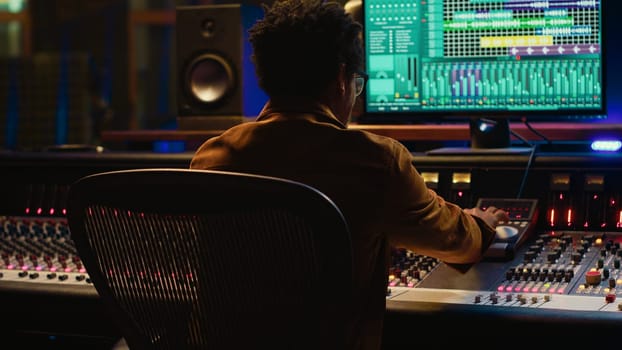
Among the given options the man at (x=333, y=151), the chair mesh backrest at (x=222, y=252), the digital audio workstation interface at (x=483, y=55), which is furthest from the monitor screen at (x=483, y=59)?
the chair mesh backrest at (x=222, y=252)

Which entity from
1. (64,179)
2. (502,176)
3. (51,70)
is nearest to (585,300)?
(502,176)

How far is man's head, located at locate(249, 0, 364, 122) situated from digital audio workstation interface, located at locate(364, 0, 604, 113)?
78 centimetres

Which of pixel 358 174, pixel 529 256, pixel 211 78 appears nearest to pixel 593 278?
pixel 529 256

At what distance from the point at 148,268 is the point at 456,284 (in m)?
0.68

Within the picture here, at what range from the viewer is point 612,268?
1896 millimetres

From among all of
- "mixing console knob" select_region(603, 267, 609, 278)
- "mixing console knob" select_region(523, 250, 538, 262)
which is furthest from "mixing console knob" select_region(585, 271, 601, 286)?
"mixing console knob" select_region(523, 250, 538, 262)

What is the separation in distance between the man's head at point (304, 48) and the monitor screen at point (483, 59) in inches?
30.7

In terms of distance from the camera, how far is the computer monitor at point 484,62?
90.7 inches

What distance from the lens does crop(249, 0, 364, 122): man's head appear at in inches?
63.1

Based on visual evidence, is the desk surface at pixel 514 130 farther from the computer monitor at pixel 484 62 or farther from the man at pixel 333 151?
the man at pixel 333 151

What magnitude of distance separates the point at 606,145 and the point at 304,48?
118cm

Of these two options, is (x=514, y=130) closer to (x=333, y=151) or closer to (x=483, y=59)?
(x=483, y=59)

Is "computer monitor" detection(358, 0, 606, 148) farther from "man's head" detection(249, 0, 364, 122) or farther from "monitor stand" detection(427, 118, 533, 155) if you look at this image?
"man's head" detection(249, 0, 364, 122)

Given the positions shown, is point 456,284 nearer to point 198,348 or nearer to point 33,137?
point 198,348
